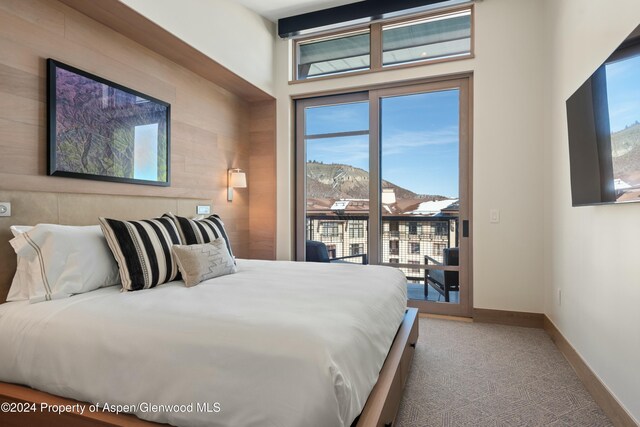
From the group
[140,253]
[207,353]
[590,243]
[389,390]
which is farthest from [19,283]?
[590,243]

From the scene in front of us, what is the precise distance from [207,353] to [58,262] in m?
1.18

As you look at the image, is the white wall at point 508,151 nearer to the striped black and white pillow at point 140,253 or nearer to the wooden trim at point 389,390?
the wooden trim at point 389,390

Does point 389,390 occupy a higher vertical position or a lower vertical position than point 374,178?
lower

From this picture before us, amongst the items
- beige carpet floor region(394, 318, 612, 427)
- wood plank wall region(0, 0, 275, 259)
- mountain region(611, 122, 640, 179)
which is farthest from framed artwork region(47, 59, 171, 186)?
mountain region(611, 122, 640, 179)

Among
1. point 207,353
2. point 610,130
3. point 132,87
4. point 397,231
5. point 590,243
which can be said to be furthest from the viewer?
point 397,231

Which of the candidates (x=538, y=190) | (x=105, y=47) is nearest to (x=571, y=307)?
(x=538, y=190)

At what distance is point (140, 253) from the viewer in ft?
6.82

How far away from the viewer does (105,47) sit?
2617 mm

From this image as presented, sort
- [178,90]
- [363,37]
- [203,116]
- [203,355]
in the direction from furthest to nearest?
[363,37]
[203,116]
[178,90]
[203,355]

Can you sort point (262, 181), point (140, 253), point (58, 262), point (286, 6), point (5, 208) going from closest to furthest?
point (58, 262) → point (5, 208) → point (140, 253) → point (286, 6) → point (262, 181)

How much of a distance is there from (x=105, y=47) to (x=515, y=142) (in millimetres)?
3667

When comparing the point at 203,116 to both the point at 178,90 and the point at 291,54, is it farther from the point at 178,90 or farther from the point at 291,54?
the point at 291,54

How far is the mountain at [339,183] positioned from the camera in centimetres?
407

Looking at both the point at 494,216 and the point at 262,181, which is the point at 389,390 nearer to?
the point at 494,216
